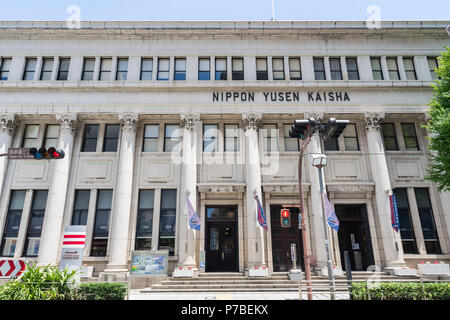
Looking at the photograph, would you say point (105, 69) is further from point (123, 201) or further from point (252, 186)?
point (252, 186)

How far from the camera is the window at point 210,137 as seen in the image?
1964 centimetres

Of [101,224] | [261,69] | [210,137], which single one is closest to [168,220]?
[101,224]

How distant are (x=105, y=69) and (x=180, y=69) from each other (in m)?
5.60

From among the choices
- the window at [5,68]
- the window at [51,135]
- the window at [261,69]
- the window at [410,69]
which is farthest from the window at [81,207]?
the window at [410,69]

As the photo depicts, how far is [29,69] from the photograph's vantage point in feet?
67.5

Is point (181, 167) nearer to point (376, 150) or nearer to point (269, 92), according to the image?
point (269, 92)

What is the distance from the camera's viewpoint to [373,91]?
19.7m

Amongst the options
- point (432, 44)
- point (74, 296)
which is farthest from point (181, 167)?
point (432, 44)

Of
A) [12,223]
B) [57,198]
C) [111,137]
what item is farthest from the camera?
[111,137]

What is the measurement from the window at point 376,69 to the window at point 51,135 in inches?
934

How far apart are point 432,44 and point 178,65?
19230 millimetres

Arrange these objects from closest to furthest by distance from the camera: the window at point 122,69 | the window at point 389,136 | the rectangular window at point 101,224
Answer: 1. the rectangular window at point 101,224
2. the window at point 389,136
3. the window at point 122,69

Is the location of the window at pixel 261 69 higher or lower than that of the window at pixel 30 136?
higher

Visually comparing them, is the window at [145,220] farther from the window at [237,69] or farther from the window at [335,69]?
the window at [335,69]
